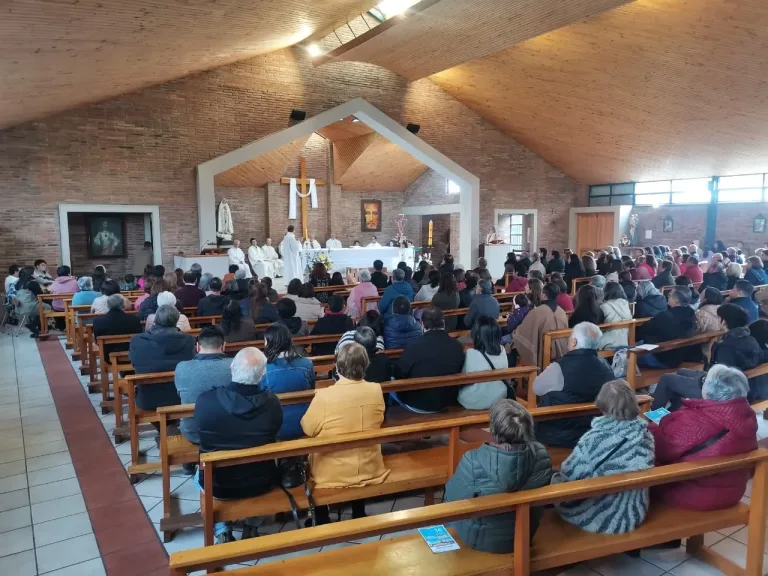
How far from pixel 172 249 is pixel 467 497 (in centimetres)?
1088

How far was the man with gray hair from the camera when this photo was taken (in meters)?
3.41

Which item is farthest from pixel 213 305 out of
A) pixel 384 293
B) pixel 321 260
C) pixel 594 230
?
pixel 594 230

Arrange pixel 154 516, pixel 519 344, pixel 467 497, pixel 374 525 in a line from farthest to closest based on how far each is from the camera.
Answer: pixel 519 344 → pixel 154 516 → pixel 467 497 → pixel 374 525

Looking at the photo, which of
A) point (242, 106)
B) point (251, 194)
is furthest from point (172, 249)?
point (251, 194)

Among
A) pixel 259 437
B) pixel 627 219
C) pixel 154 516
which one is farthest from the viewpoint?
pixel 627 219

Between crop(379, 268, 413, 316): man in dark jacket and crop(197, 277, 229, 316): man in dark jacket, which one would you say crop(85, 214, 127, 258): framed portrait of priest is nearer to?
crop(197, 277, 229, 316): man in dark jacket

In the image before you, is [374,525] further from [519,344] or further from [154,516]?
[519,344]

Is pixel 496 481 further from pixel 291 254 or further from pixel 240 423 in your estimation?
pixel 291 254

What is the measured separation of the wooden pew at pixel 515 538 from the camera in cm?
189

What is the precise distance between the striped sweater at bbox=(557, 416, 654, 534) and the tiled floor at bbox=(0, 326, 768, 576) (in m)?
0.46

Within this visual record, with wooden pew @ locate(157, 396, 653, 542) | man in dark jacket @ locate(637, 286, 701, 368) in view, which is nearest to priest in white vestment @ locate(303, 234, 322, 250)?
man in dark jacket @ locate(637, 286, 701, 368)

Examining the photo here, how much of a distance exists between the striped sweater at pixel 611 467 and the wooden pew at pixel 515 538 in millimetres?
49

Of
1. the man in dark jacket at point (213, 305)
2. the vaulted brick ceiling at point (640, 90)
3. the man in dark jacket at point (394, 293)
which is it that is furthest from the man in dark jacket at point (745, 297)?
the man in dark jacket at point (213, 305)

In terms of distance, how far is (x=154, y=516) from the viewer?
339 cm
